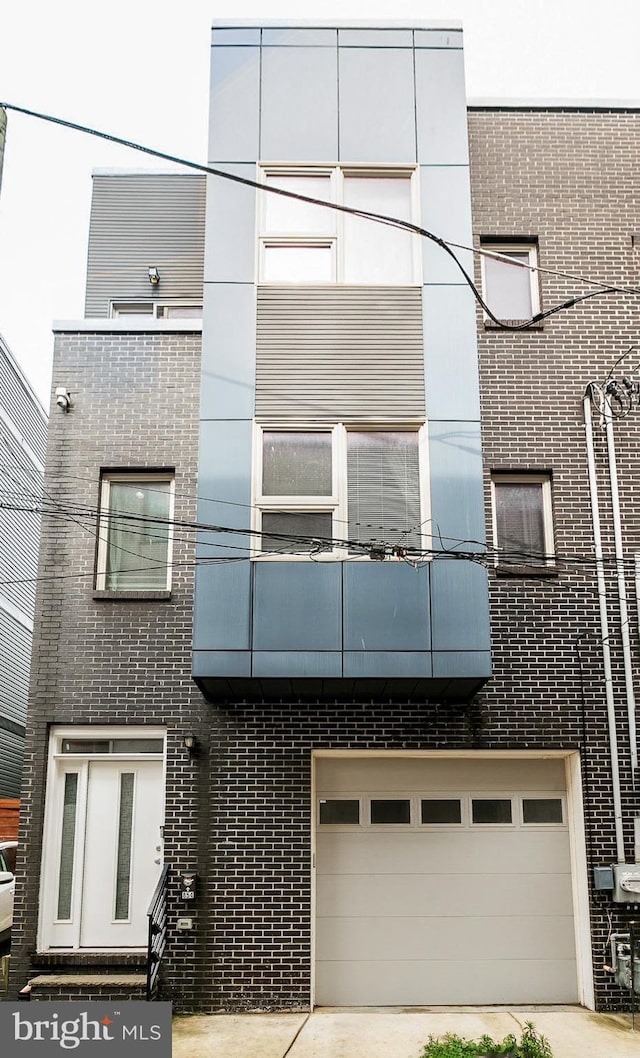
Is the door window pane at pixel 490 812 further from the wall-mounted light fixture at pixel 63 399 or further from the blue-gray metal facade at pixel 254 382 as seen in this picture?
the wall-mounted light fixture at pixel 63 399

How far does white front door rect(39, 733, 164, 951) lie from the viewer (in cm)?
1029

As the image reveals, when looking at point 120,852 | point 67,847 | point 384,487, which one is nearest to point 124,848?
point 120,852

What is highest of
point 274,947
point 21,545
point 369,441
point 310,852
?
point 21,545

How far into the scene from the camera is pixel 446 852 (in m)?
10.6

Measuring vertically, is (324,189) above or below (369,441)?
above

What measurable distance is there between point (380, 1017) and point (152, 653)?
167 inches

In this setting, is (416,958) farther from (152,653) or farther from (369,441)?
(369,441)

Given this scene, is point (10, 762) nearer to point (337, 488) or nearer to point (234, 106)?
point (337, 488)

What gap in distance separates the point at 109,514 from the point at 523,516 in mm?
4573

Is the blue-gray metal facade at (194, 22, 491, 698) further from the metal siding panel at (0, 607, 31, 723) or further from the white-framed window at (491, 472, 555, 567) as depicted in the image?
the metal siding panel at (0, 607, 31, 723)

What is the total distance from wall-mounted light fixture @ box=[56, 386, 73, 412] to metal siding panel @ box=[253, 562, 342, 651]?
3.13m

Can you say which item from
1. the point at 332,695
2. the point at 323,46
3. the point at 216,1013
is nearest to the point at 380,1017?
the point at 216,1013

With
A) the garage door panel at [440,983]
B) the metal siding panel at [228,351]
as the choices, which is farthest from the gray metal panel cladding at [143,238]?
the garage door panel at [440,983]

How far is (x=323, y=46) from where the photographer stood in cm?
1125
